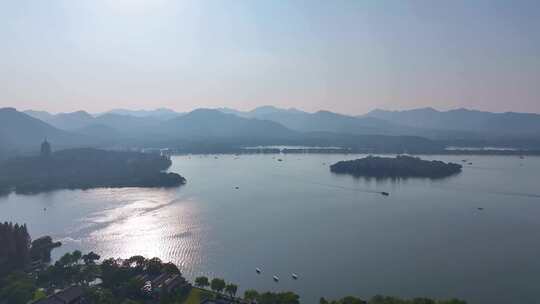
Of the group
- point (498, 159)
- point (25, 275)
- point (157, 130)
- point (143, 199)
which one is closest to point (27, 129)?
point (157, 130)

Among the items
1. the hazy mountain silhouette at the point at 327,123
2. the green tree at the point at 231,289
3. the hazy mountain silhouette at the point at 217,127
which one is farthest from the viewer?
the hazy mountain silhouette at the point at 327,123

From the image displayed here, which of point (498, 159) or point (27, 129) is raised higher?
point (27, 129)

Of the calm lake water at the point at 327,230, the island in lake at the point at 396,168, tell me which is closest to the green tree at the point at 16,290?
the calm lake water at the point at 327,230

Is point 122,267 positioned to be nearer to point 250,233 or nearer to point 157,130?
point 250,233

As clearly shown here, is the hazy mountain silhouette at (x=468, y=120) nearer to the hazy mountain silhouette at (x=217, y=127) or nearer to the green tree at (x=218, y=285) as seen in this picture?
the hazy mountain silhouette at (x=217, y=127)

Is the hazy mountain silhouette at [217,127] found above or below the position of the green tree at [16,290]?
above

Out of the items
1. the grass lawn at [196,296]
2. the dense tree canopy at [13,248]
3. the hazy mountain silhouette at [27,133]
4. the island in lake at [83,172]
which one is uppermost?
the hazy mountain silhouette at [27,133]

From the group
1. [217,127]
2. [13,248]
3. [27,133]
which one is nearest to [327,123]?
[217,127]

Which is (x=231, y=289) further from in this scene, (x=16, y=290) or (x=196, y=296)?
(x=16, y=290)

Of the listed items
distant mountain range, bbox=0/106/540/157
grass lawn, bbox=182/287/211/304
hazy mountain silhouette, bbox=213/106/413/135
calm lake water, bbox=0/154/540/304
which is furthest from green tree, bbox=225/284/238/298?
hazy mountain silhouette, bbox=213/106/413/135
